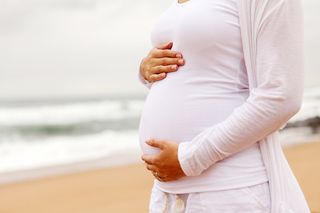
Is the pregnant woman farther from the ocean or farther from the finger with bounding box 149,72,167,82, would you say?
the ocean

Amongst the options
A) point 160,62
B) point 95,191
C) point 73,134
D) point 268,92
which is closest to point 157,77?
point 160,62

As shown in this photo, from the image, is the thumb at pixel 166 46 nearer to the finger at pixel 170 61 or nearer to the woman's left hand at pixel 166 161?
Answer: the finger at pixel 170 61

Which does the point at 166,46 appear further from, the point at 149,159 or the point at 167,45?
the point at 149,159

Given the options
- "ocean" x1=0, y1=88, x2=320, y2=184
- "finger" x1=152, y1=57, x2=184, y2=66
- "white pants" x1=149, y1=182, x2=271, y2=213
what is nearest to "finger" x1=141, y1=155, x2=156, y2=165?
"white pants" x1=149, y1=182, x2=271, y2=213

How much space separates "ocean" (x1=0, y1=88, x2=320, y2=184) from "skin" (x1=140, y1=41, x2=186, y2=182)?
6.27 meters

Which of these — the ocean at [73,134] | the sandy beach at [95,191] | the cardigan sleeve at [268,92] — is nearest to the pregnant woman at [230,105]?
the cardigan sleeve at [268,92]

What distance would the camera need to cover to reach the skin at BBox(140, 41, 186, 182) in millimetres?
1551

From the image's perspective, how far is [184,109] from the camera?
1566 mm

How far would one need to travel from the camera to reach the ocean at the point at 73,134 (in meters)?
9.18

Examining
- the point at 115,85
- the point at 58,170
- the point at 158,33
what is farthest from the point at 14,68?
the point at 158,33

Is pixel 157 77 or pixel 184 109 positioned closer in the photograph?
pixel 184 109

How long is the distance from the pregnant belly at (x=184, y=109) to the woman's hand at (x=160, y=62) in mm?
30

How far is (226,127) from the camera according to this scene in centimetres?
146

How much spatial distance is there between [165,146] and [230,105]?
200mm
